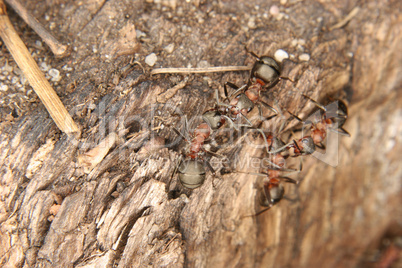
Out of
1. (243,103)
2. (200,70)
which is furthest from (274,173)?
(200,70)

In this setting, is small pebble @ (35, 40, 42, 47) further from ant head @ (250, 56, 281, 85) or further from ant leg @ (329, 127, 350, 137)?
ant leg @ (329, 127, 350, 137)

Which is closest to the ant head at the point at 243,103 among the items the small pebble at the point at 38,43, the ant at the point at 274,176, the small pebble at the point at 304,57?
the ant at the point at 274,176

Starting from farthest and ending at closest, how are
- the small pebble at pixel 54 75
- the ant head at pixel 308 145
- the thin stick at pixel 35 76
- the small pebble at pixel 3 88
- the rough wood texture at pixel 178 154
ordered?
the ant head at pixel 308 145 → the small pebble at pixel 54 75 → the small pebble at pixel 3 88 → the thin stick at pixel 35 76 → the rough wood texture at pixel 178 154

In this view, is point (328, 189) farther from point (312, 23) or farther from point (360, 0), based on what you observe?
point (360, 0)

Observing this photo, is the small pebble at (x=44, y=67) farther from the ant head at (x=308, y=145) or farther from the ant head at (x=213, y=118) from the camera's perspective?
the ant head at (x=308, y=145)

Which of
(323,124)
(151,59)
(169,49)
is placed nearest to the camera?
(151,59)

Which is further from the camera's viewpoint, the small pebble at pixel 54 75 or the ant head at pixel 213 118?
the ant head at pixel 213 118

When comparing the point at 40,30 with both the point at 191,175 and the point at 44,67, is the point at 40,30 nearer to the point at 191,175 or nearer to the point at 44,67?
the point at 44,67
